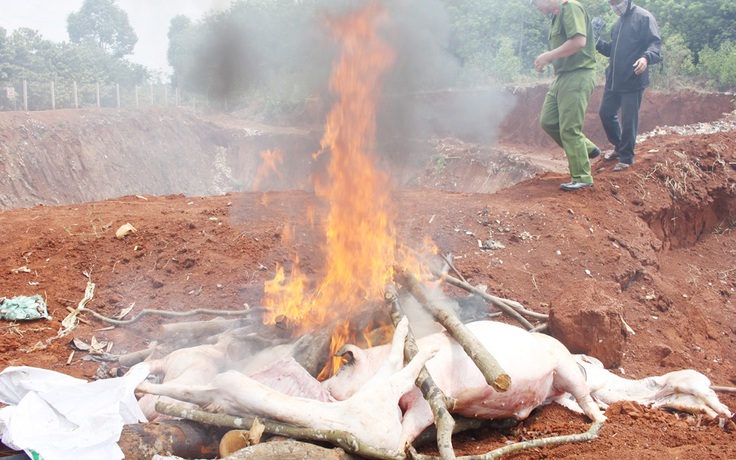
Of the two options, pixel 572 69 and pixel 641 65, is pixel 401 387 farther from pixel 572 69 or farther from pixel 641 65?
pixel 641 65

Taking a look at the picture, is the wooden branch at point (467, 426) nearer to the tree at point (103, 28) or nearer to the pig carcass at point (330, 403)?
the pig carcass at point (330, 403)

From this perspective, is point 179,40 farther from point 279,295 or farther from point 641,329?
point 641,329

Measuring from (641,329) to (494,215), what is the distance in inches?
85.7

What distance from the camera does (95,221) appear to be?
606 centimetres

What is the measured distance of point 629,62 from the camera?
23.8 ft

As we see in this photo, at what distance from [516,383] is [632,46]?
612 cm

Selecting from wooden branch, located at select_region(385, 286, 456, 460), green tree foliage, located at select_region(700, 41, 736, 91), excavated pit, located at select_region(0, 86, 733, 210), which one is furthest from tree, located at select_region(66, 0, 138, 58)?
wooden branch, located at select_region(385, 286, 456, 460)

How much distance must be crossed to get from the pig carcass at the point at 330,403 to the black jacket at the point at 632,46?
6132 mm

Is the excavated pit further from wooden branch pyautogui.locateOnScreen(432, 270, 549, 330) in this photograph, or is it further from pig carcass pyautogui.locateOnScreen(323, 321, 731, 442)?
pig carcass pyautogui.locateOnScreen(323, 321, 731, 442)

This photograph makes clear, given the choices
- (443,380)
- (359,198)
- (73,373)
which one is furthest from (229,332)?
(359,198)

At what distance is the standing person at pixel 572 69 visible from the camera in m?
6.59

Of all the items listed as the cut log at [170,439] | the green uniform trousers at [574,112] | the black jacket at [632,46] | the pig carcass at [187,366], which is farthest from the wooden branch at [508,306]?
the black jacket at [632,46]

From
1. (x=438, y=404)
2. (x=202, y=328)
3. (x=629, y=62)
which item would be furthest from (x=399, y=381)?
(x=629, y=62)

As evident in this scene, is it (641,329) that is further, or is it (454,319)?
(641,329)
